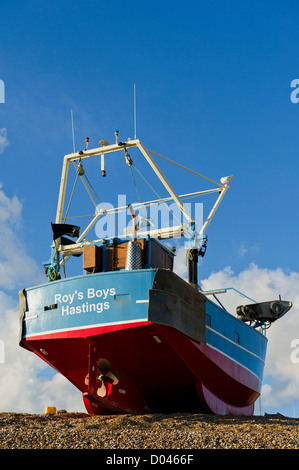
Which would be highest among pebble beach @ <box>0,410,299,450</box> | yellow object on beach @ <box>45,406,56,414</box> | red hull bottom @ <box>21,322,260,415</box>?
red hull bottom @ <box>21,322,260,415</box>

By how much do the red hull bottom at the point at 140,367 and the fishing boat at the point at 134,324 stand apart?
0.11 feet

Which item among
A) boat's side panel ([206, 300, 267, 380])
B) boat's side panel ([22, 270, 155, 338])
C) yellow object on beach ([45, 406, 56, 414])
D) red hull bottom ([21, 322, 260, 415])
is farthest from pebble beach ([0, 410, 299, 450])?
yellow object on beach ([45, 406, 56, 414])

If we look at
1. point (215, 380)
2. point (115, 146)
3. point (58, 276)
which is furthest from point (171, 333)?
point (115, 146)

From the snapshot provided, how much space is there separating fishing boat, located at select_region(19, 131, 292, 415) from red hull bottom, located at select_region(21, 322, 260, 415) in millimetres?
35

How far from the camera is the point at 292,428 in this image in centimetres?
1612

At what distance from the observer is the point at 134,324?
57.7 ft

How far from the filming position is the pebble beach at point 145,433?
43.3ft

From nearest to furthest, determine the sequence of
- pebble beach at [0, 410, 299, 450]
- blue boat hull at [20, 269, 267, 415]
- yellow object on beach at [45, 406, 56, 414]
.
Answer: pebble beach at [0, 410, 299, 450]
blue boat hull at [20, 269, 267, 415]
yellow object on beach at [45, 406, 56, 414]

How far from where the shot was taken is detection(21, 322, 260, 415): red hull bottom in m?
18.2

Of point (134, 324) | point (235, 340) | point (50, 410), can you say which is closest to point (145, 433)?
point (134, 324)

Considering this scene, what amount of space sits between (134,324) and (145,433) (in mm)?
3781

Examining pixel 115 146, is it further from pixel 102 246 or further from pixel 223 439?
pixel 223 439

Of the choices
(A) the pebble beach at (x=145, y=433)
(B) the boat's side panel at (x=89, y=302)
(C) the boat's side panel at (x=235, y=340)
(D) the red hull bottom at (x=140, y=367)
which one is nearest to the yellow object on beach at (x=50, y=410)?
(D) the red hull bottom at (x=140, y=367)

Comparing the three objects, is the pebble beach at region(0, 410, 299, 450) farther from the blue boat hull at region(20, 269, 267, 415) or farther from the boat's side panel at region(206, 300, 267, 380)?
the boat's side panel at region(206, 300, 267, 380)
